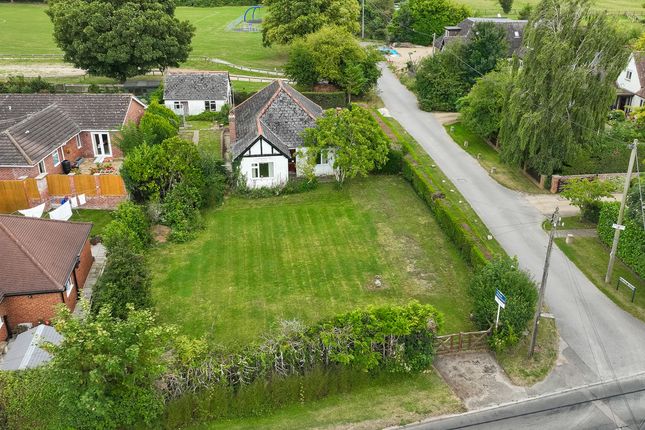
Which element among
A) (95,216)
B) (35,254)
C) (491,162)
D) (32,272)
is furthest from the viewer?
(491,162)

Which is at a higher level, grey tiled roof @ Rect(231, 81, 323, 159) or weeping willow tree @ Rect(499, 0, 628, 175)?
weeping willow tree @ Rect(499, 0, 628, 175)

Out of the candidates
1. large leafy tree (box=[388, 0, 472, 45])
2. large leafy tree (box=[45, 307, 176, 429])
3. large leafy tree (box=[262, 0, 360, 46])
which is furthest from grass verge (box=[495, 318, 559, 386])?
large leafy tree (box=[388, 0, 472, 45])

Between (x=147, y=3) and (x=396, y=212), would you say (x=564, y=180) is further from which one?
(x=147, y=3)

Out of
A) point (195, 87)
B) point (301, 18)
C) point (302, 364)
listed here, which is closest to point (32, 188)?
point (302, 364)

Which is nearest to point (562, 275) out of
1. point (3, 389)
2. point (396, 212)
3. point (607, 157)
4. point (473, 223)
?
point (473, 223)

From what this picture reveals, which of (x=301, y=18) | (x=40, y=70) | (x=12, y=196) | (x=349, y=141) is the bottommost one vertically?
(x=12, y=196)

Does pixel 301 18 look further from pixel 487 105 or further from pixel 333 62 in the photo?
pixel 487 105

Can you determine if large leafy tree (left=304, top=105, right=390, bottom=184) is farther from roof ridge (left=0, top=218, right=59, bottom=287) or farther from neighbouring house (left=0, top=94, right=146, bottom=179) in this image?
roof ridge (left=0, top=218, right=59, bottom=287)
